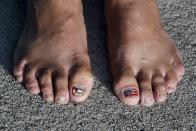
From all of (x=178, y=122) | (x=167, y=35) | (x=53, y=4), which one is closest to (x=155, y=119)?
(x=178, y=122)

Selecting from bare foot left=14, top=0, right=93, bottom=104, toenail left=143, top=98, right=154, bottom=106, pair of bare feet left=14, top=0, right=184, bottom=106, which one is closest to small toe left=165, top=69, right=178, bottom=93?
pair of bare feet left=14, top=0, right=184, bottom=106

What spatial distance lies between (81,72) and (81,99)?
0.34 feet

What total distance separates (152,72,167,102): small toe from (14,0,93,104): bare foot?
253 mm

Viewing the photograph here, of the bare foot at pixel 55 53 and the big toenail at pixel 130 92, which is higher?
the bare foot at pixel 55 53

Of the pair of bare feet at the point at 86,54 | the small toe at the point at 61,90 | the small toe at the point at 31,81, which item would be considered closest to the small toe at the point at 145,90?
the pair of bare feet at the point at 86,54

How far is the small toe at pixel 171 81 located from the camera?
2.33 m

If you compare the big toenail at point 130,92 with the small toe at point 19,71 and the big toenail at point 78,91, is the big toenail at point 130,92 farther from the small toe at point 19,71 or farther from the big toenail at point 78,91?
the small toe at point 19,71

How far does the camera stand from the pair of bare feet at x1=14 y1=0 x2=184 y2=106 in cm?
226

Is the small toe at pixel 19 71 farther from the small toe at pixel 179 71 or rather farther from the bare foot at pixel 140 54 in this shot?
the small toe at pixel 179 71

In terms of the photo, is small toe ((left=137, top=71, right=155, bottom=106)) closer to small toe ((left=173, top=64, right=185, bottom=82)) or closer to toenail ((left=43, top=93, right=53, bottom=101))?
small toe ((left=173, top=64, right=185, bottom=82))

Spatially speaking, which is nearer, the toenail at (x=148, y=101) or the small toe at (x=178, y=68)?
the toenail at (x=148, y=101)

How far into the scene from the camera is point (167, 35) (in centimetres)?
251

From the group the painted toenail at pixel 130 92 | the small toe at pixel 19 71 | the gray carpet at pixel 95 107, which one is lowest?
the gray carpet at pixel 95 107

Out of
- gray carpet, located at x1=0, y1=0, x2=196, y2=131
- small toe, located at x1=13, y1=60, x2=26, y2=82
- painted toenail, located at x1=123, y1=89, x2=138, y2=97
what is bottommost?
gray carpet, located at x1=0, y1=0, x2=196, y2=131
